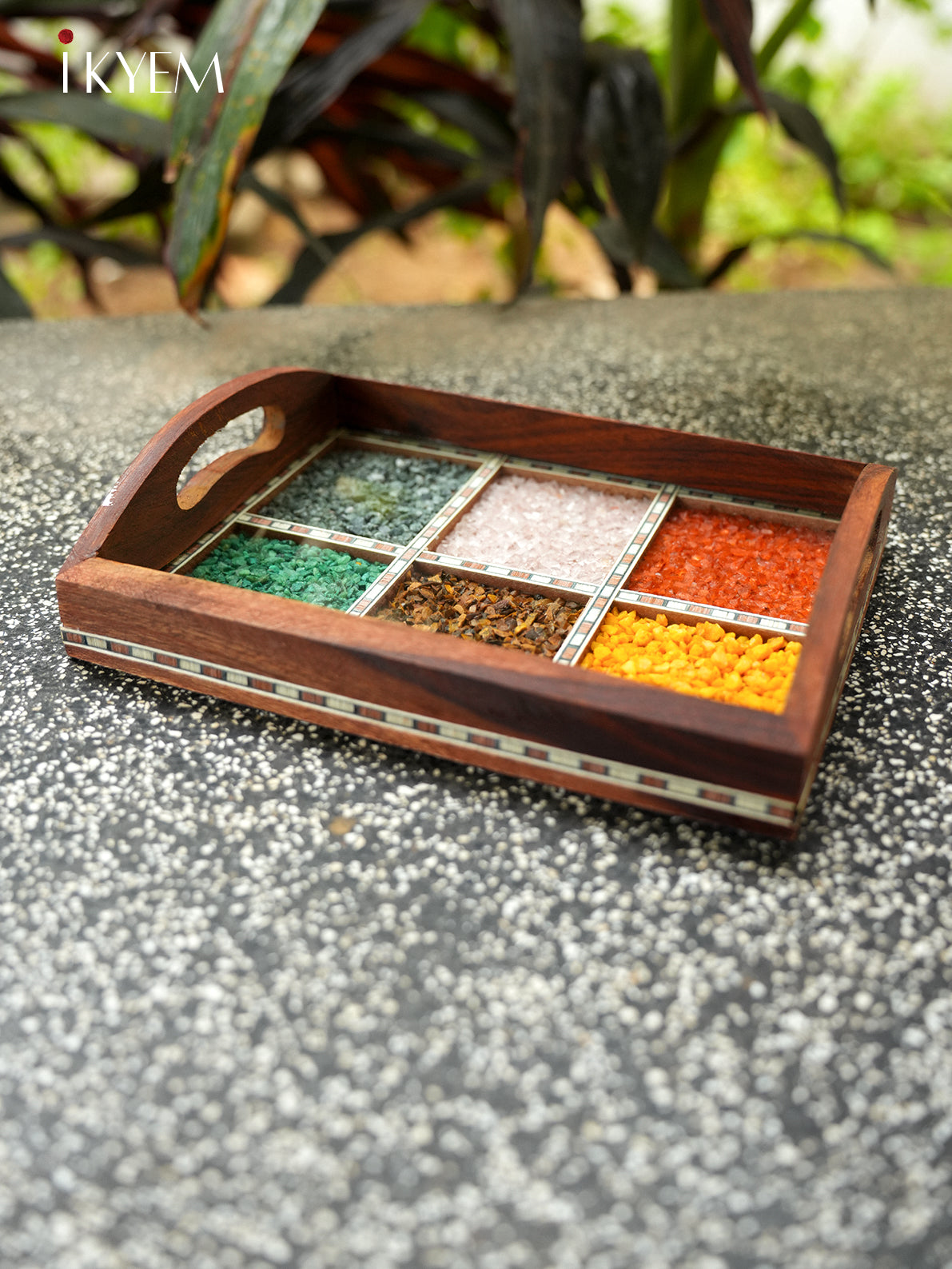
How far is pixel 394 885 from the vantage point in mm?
623

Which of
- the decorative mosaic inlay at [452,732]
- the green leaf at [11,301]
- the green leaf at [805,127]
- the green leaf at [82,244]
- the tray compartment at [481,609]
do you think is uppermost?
the green leaf at [805,127]

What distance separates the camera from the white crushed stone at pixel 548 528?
34.0 inches

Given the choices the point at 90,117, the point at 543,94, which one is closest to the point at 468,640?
the point at 543,94

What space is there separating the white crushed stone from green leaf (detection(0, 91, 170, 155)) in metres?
0.80

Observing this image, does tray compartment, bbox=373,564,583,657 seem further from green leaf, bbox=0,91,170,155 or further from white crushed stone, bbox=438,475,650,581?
green leaf, bbox=0,91,170,155

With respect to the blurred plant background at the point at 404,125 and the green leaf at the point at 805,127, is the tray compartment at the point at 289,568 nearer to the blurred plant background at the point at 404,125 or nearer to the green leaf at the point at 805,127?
the blurred plant background at the point at 404,125

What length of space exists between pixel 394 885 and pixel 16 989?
0.21 metres

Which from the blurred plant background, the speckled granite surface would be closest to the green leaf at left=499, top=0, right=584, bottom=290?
the blurred plant background

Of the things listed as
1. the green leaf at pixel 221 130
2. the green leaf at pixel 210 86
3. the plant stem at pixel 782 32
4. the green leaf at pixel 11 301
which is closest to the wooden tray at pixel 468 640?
the green leaf at pixel 221 130

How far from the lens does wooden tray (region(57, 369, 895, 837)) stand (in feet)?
2.05

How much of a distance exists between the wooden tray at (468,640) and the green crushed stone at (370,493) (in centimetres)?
2

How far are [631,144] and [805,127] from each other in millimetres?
328

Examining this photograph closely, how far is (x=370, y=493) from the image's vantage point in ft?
3.14

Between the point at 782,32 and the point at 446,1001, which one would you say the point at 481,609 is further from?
the point at 782,32
